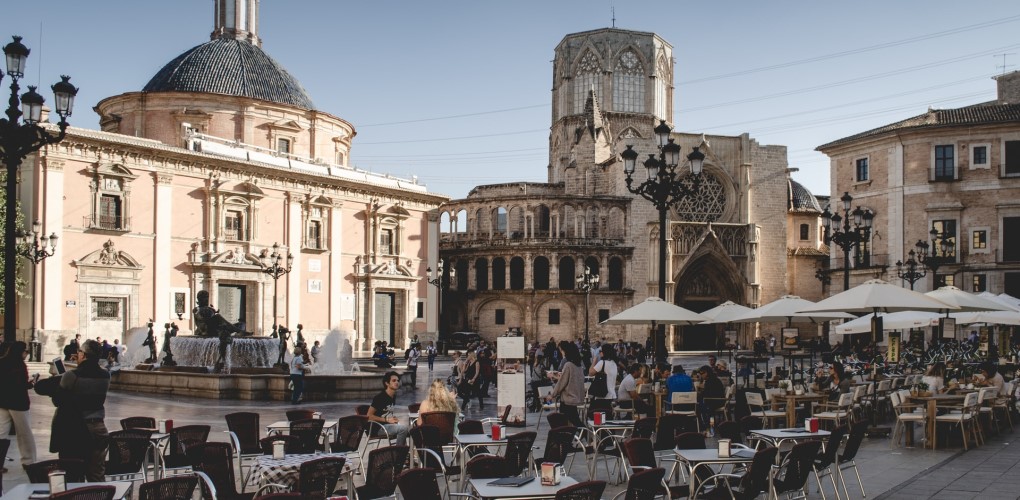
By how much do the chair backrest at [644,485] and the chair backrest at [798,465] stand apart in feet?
6.78

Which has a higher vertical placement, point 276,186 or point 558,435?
point 276,186

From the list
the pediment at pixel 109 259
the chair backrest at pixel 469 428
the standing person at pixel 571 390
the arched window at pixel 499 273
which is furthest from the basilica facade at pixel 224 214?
the chair backrest at pixel 469 428

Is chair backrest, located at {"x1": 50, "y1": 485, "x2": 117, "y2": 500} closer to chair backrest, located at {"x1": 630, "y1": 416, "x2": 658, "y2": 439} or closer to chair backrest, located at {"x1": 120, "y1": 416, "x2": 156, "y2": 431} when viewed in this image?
chair backrest, located at {"x1": 120, "y1": 416, "x2": 156, "y2": 431}

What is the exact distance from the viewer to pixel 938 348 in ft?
98.7

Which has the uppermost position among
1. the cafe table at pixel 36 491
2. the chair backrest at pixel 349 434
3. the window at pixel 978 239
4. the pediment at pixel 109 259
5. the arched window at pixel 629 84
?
the arched window at pixel 629 84

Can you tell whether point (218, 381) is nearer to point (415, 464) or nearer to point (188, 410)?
point (188, 410)

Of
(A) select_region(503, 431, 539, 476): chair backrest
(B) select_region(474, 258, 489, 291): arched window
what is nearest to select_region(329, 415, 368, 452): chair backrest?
(A) select_region(503, 431, 539, 476): chair backrest

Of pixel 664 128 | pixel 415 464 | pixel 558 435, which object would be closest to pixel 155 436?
pixel 415 464

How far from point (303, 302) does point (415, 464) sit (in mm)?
31213

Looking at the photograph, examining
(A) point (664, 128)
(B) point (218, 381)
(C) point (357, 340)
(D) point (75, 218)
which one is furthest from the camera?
(C) point (357, 340)

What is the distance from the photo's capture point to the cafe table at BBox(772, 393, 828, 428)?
1454cm

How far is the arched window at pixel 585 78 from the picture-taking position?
61750 millimetres

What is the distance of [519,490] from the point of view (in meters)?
7.00

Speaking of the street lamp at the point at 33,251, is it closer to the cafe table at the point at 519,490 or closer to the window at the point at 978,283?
the cafe table at the point at 519,490
